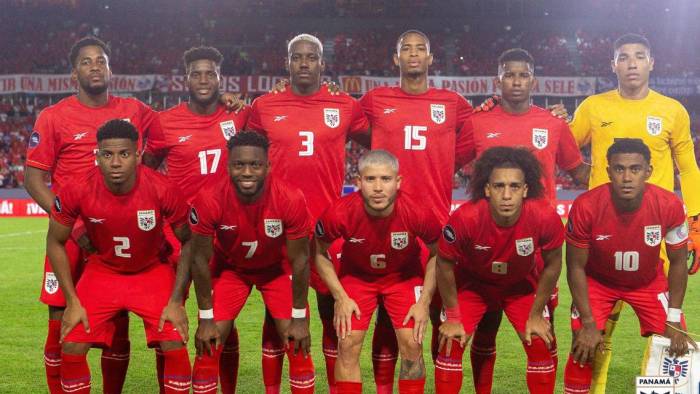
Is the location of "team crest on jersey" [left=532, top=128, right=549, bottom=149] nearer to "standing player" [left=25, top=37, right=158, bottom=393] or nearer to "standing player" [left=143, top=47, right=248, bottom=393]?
"standing player" [left=143, top=47, right=248, bottom=393]

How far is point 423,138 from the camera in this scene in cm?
517

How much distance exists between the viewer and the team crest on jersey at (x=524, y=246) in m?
4.46

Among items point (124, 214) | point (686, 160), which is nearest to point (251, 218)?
point (124, 214)

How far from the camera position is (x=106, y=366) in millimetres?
4891

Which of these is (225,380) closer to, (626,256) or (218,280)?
(218,280)

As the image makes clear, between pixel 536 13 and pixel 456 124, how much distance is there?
28.4 metres

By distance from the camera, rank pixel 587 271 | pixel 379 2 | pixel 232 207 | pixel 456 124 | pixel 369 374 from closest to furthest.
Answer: pixel 232 207 < pixel 587 271 < pixel 456 124 < pixel 369 374 < pixel 379 2

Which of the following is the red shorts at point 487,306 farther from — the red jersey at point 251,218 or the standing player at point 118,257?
the standing player at point 118,257

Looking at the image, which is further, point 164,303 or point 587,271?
Result: point 587,271

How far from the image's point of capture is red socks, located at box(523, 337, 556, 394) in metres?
4.52

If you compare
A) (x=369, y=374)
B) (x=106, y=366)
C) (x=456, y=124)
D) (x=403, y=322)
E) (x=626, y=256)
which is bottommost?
(x=369, y=374)

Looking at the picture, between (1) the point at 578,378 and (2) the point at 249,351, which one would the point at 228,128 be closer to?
(2) the point at 249,351

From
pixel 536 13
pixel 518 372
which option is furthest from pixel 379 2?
pixel 518 372

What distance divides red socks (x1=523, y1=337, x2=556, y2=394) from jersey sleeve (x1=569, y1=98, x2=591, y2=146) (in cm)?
152
